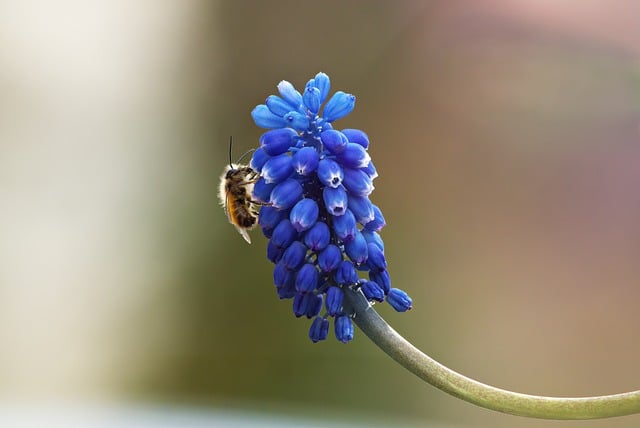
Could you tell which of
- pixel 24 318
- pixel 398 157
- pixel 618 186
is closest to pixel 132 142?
pixel 24 318

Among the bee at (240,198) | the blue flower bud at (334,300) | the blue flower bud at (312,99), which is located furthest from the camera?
the bee at (240,198)

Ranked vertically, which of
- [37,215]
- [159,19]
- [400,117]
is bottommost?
[37,215]

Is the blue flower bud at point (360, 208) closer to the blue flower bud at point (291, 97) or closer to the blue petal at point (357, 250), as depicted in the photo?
the blue petal at point (357, 250)

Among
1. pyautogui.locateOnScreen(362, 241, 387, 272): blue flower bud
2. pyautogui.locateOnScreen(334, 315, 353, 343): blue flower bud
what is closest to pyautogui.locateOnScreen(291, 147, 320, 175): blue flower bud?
pyautogui.locateOnScreen(362, 241, 387, 272): blue flower bud

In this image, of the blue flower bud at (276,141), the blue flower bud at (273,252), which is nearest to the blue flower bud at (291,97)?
the blue flower bud at (276,141)

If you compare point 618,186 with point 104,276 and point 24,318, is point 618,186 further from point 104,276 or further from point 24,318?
point 24,318

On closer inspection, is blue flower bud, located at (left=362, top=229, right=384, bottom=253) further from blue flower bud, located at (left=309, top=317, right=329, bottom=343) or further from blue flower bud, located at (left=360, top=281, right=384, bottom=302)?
blue flower bud, located at (left=309, top=317, right=329, bottom=343)
